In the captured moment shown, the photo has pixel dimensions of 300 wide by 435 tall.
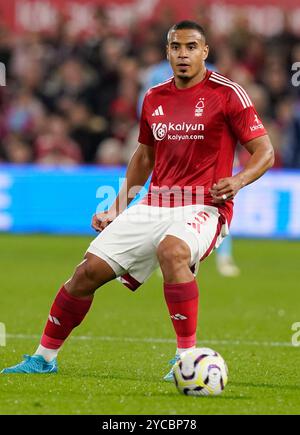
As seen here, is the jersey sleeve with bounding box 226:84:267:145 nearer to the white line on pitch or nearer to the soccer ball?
the soccer ball

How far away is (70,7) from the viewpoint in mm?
20125

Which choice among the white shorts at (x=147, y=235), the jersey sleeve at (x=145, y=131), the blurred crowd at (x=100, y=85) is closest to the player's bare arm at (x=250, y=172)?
the white shorts at (x=147, y=235)

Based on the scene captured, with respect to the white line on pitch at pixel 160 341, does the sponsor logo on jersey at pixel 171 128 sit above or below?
above

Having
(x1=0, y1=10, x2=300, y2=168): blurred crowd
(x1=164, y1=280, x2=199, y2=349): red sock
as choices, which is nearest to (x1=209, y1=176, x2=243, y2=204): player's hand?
(x1=164, y1=280, x2=199, y2=349): red sock

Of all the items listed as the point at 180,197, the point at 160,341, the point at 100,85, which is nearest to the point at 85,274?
the point at 180,197

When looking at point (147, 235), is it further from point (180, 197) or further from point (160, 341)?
point (160, 341)

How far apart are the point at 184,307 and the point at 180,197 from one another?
28.4 inches

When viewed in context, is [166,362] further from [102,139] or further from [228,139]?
[102,139]

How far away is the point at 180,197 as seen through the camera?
699 cm

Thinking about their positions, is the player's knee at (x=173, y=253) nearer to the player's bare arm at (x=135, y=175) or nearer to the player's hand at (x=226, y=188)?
the player's hand at (x=226, y=188)

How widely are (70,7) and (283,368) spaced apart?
13618 millimetres

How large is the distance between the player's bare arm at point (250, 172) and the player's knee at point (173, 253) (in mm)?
335

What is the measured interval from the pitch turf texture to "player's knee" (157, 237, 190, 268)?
0.73 meters

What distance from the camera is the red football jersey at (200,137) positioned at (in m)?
6.96
